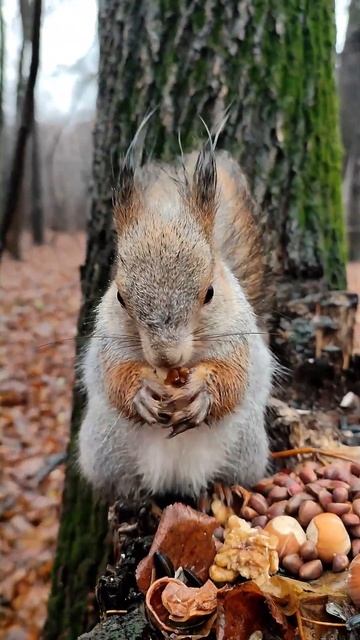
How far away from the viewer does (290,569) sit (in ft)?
3.10

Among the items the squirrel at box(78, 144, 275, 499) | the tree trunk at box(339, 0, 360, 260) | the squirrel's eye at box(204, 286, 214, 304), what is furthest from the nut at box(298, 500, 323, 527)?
the tree trunk at box(339, 0, 360, 260)

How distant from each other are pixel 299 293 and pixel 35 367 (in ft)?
8.98

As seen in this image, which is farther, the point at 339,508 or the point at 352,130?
the point at 352,130

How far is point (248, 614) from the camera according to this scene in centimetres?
82

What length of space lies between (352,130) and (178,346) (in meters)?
5.51

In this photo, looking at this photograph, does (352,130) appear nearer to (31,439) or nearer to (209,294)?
(31,439)

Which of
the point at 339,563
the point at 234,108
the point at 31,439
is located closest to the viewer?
the point at 339,563

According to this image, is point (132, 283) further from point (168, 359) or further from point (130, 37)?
point (130, 37)

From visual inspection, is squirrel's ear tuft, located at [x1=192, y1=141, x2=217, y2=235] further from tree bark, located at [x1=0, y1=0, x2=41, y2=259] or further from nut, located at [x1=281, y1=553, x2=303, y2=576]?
tree bark, located at [x1=0, y1=0, x2=41, y2=259]

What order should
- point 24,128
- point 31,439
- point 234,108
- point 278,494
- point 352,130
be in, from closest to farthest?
point 278,494 < point 234,108 < point 24,128 < point 31,439 < point 352,130

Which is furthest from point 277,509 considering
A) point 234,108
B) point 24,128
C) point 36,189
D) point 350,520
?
point 36,189

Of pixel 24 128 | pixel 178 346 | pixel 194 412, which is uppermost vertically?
pixel 24 128

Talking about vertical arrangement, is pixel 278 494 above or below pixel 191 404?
below

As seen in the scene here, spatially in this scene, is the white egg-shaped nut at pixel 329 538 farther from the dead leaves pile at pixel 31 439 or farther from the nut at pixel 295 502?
the dead leaves pile at pixel 31 439
